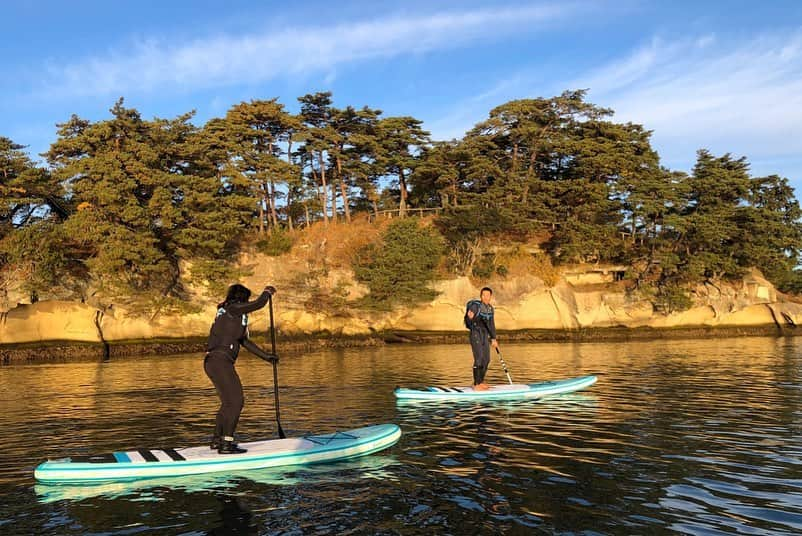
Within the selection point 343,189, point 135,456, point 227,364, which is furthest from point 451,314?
point 135,456

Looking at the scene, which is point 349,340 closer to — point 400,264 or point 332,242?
point 400,264

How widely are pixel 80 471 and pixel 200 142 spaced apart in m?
37.8

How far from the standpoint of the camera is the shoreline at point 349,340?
1390 inches

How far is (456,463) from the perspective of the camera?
344 inches

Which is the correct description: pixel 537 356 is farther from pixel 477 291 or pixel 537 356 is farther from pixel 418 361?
pixel 477 291

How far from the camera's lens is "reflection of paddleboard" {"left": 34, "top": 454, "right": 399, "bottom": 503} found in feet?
25.1

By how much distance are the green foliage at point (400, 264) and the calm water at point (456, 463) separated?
22758 mm

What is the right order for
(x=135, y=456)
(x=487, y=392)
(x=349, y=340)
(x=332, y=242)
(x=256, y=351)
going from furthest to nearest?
1. (x=332, y=242)
2. (x=349, y=340)
3. (x=487, y=392)
4. (x=256, y=351)
5. (x=135, y=456)

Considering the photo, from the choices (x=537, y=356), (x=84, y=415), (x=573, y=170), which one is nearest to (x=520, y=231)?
(x=573, y=170)

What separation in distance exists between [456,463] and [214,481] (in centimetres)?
324

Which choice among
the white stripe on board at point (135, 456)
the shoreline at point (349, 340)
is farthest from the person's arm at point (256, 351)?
the shoreline at point (349, 340)

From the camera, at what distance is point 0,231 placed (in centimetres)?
3688

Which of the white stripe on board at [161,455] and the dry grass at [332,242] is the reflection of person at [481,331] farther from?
the dry grass at [332,242]

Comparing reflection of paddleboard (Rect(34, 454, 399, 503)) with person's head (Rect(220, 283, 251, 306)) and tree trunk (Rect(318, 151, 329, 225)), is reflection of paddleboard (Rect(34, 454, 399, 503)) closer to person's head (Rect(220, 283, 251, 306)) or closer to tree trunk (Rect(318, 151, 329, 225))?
person's head (Rect(220, 283, 251, 306))
